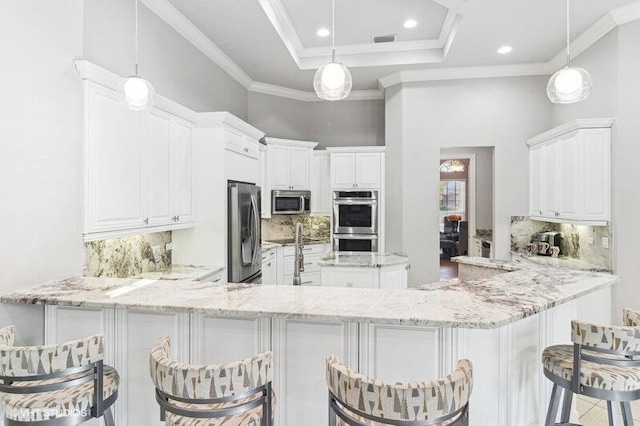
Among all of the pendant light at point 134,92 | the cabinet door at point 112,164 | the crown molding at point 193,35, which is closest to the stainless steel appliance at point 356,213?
the crown molding at point 193,35

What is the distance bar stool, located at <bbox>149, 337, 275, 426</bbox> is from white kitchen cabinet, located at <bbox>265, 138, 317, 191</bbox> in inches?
177

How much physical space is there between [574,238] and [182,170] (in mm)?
4652

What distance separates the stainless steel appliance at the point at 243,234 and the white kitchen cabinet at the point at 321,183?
1755 millimetres

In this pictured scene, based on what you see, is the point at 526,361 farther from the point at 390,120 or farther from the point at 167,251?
the point at 390,120

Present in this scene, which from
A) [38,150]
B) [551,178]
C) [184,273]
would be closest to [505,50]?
[551,178]

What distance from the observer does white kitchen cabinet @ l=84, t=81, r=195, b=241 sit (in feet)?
8.27

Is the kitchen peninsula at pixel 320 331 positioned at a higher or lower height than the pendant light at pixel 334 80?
lower

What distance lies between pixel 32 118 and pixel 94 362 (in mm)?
1559

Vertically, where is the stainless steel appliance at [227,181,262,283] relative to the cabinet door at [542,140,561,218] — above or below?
below

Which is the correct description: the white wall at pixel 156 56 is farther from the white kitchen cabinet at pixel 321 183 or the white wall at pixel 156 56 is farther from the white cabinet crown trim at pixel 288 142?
the white kitchen cabinet at pixel 321 183

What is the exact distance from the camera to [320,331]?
1893mm

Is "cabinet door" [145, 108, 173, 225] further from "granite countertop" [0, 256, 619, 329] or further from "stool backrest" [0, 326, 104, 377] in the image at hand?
"stool backrest" [0, 326, 104, 377]

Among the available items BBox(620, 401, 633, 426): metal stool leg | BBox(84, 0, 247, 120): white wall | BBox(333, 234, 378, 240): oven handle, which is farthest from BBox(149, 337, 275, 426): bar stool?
BBox(333, 234, 378, 240): oven handle

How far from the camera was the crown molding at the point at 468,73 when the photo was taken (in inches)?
200
